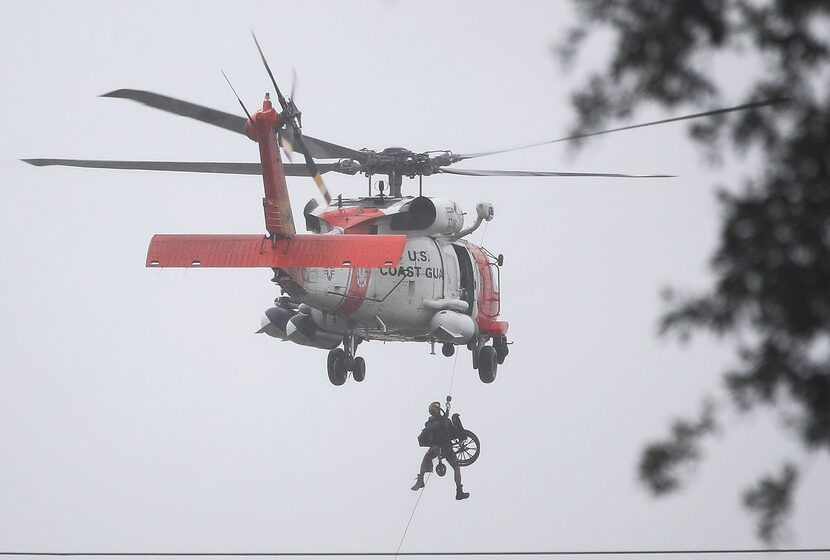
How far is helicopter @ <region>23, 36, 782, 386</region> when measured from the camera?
62.2ft

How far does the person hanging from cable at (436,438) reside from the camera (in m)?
22.7

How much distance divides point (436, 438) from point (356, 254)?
4927mm

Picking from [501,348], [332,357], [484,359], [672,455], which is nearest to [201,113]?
[332,357]

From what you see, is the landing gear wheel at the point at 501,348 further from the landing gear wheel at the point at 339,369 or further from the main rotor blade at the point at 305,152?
the main rotor blade at the point at 305,152

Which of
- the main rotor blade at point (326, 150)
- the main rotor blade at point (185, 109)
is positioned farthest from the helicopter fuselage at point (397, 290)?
the main rotor blade at point (185, 109)

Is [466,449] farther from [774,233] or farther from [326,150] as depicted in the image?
[774,233]

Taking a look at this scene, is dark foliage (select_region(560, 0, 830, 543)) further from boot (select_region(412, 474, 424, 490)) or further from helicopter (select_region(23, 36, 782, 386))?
boot (select_region(412, 474, 424, 490))

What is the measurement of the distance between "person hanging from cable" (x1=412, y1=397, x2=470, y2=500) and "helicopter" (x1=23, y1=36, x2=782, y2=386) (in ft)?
3.86

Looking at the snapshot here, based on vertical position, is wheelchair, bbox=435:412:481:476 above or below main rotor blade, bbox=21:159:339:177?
below

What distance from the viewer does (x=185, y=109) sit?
17516mm

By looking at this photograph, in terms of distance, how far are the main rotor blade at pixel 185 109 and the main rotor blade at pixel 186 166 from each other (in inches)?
65.2

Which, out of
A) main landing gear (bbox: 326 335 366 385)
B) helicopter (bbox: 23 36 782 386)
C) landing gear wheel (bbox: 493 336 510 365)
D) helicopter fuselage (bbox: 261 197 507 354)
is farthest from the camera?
landing gear wheel (bbox: 493 336 510 365)

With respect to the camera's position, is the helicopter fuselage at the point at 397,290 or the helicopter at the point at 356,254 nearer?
the helicopter at the point at 356,254

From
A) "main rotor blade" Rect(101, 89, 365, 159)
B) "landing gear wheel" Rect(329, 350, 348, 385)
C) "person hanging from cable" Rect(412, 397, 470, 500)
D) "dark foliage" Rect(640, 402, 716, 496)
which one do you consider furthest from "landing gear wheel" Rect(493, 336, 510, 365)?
"dark foliage" Rect(640, 402, 716, 496)
